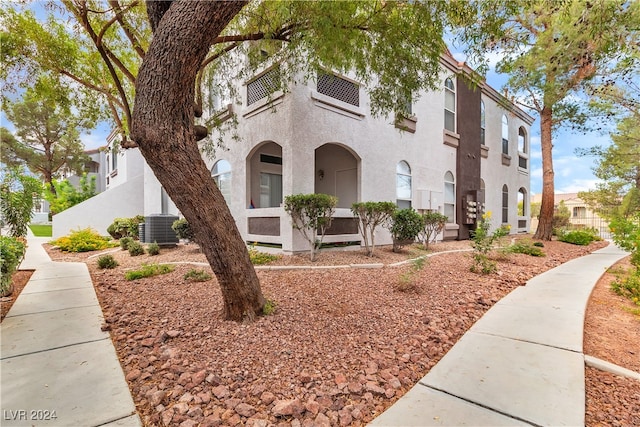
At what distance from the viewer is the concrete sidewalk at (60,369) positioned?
200 centimetres

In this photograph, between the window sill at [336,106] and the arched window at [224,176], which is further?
the arched window at [224,176]

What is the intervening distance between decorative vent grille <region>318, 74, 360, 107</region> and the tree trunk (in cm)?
913

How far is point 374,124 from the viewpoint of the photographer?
9.70m

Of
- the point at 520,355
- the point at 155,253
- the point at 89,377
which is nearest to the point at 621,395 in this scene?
the point at 520,355

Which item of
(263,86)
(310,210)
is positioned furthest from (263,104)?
(310,210)

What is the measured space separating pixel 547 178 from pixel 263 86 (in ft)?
40.9

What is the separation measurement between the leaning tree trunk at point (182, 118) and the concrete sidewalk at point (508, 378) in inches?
87.9

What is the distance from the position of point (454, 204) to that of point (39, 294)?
13.5 metres

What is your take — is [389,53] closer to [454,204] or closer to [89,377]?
[89,377]

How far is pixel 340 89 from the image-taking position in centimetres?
891

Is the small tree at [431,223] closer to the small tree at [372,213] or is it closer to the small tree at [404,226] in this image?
the small tree at [404,226]

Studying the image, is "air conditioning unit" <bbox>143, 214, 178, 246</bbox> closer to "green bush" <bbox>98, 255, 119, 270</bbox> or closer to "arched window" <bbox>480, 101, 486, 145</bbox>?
"green bush" <bbox>98, 255, 119, 270</bbox>

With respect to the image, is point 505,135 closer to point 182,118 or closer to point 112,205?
point 182,118

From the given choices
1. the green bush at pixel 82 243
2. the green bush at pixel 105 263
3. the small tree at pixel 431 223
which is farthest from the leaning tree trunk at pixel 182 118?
the green bush at pixel 82 243
